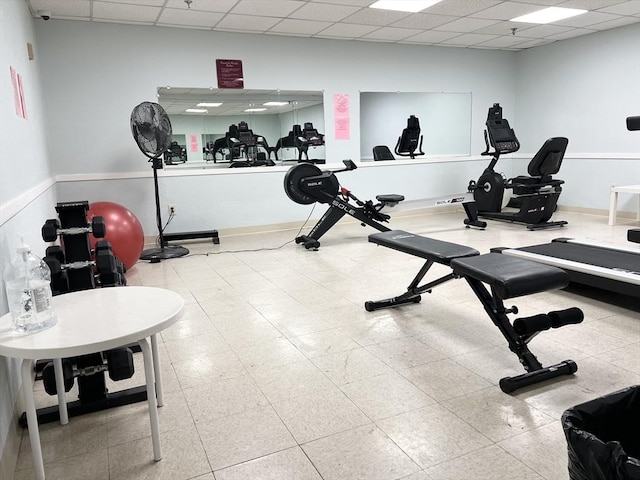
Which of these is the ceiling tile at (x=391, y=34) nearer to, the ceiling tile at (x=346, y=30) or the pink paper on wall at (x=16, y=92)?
the ceiling tile at (x=346, y=30)

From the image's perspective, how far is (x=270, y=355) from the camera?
9.27ft

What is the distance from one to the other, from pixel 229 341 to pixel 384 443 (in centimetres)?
140

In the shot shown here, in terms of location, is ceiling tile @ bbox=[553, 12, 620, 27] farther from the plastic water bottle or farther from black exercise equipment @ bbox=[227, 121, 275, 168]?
the plastic water bottle

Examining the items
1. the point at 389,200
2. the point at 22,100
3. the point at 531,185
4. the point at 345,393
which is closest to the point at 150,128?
the point at 22,100

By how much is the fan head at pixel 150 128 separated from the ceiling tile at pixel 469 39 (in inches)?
181

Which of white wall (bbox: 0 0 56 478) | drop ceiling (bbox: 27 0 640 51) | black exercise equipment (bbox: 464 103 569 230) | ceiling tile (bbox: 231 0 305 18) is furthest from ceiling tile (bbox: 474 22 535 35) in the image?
white wall (bbox: 0 0 56 478)

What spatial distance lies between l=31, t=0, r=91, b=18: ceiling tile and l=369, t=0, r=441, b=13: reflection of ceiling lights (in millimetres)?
3120

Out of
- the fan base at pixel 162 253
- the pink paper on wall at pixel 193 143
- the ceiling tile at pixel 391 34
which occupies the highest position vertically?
the ceiling tile at pixel 391 34

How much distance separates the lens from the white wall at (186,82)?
223 inches

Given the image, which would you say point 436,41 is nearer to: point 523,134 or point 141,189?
point 523,134

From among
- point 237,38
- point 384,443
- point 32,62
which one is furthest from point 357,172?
point 384,443

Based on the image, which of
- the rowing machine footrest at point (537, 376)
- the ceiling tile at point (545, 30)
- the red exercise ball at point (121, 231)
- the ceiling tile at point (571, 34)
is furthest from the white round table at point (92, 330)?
the ceiling tile at point (571, 34)

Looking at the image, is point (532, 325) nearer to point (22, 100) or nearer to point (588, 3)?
point (22, 100)

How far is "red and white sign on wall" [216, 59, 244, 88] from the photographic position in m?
6.34
